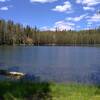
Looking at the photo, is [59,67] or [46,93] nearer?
[46,93]

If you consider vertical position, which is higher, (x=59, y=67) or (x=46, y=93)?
(x=46, y=93)

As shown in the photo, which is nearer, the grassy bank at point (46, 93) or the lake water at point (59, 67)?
the grassy bank at point (46, 93)

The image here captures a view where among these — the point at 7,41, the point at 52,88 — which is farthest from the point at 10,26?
the point at 52,88

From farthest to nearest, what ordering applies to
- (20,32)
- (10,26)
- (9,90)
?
(20,32), (10,26), (9,90)

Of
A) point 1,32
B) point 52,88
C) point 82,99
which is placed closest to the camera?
point 82,99

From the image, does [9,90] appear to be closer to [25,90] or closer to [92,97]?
[25,90]

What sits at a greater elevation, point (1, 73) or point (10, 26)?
point (10, 26)

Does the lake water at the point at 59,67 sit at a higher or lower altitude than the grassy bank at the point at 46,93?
lower

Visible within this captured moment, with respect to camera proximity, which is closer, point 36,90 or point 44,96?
point 44,96

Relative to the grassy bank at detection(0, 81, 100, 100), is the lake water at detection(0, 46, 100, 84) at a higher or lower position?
lower

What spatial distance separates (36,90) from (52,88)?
0.94 m

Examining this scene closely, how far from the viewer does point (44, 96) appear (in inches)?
421

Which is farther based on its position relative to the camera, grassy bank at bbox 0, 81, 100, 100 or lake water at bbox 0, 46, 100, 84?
lake water at bbox 0, 46, 100, 84

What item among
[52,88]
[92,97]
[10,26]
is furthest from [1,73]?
[10,26]
